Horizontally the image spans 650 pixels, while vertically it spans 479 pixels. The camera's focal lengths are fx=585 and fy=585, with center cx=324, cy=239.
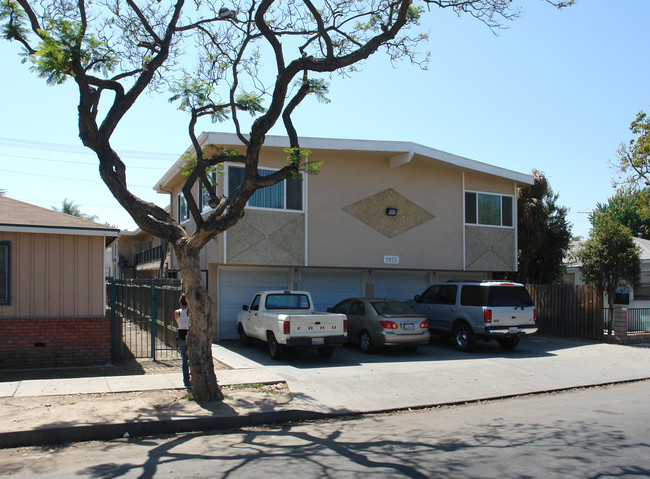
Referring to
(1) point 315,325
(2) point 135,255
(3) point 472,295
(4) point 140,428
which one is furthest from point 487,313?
(2) point 135,255

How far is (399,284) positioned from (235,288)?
19.9ft

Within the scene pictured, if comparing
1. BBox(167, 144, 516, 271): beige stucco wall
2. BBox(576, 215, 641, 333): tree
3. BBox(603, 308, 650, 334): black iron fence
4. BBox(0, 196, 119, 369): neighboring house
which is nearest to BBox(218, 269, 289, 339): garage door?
BBox(167, 144, 516, 271): beige stucco wall

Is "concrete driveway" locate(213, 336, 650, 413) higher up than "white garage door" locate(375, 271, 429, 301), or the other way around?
"white garage door" locate(375, 271, 429, 301)

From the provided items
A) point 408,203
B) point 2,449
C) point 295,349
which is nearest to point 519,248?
point 408,203

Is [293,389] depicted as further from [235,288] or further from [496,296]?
[496,296]

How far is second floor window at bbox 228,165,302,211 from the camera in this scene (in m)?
16.3

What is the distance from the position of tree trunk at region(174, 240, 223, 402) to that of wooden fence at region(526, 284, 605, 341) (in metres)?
14.0

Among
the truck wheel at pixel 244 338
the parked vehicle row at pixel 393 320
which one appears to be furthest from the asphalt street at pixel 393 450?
the truck wheel at pixel 244 338

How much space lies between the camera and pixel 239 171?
54.0 feet

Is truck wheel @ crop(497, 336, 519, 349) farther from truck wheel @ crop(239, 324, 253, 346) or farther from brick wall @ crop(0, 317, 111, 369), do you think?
brick wall @ crop(0, 317, 111, 369)

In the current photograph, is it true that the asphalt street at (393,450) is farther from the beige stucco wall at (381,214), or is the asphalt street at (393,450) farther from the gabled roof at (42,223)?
the beige stucco wall at (381,214)

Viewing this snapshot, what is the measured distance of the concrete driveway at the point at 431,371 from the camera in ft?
34.3

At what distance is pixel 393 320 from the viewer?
14828 millimetres

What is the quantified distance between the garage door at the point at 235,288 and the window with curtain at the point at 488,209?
24.0ft
